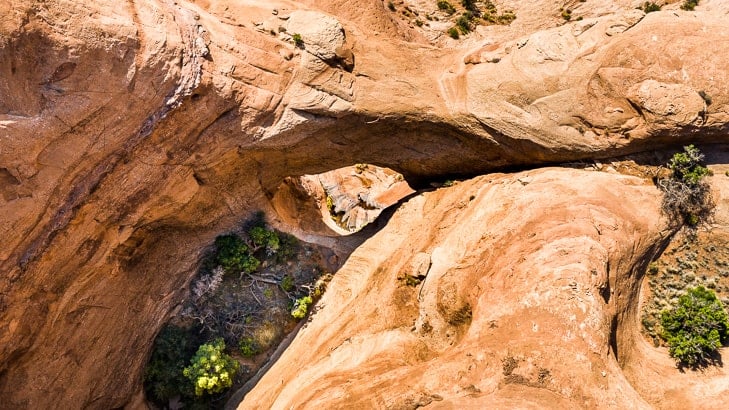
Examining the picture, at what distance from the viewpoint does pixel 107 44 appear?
10.6 m

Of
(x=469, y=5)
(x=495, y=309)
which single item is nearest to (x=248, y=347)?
(x=495, y=309)

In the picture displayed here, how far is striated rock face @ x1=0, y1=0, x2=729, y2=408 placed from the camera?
10750 mm

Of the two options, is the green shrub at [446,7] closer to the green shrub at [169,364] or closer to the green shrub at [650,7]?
the green shrub at [650,7]

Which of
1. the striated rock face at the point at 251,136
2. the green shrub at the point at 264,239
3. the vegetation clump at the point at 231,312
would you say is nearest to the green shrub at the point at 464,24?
the striated rock face at the point at 251,136

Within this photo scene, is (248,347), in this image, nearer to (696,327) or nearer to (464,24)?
(696,327)

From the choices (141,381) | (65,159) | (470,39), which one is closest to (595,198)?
(470,39)

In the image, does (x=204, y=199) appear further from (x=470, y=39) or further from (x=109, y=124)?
(x=470, y=39)

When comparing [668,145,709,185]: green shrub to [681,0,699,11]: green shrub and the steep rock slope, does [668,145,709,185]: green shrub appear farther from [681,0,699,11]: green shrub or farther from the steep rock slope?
[681,0,699,11]: green shrub

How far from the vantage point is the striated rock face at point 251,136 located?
10750 mm

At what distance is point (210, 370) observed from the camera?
581 inches

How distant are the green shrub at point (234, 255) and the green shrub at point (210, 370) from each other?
2796mm

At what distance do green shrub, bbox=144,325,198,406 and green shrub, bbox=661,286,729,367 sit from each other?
51.7 feet

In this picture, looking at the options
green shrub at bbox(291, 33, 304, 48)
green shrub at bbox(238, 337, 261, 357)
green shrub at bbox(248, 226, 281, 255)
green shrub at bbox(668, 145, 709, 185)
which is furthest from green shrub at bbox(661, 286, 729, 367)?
green shrub at bbox(291, 33, 304, 48)

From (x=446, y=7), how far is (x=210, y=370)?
19.4 metres
